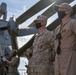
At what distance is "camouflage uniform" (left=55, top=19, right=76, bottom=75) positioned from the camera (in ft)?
9.56

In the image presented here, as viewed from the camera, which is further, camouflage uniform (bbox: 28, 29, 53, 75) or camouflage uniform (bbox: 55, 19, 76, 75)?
camouflage uniform (bbox: 28, 29, 53, 75)

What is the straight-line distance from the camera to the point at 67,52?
2947mm

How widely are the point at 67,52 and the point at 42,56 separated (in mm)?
672

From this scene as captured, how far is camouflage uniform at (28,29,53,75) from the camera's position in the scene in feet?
11.6

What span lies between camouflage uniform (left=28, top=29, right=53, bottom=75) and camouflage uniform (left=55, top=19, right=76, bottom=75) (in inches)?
21.2

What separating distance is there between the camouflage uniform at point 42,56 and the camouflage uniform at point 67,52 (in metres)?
0.54

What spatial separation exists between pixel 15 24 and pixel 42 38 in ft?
10.0

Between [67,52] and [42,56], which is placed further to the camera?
[42,56]

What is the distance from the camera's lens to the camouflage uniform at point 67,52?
9.56 ft

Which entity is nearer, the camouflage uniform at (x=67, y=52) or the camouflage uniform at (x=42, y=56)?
the camouflage uniform at (x=67, y=52)

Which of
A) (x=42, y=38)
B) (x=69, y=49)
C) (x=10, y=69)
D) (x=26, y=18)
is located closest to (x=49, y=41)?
(x=42, y=38)

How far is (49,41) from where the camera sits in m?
3.59

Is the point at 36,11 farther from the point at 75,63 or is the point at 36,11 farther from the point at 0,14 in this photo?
the point at 0,14

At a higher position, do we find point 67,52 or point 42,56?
point 67,52
